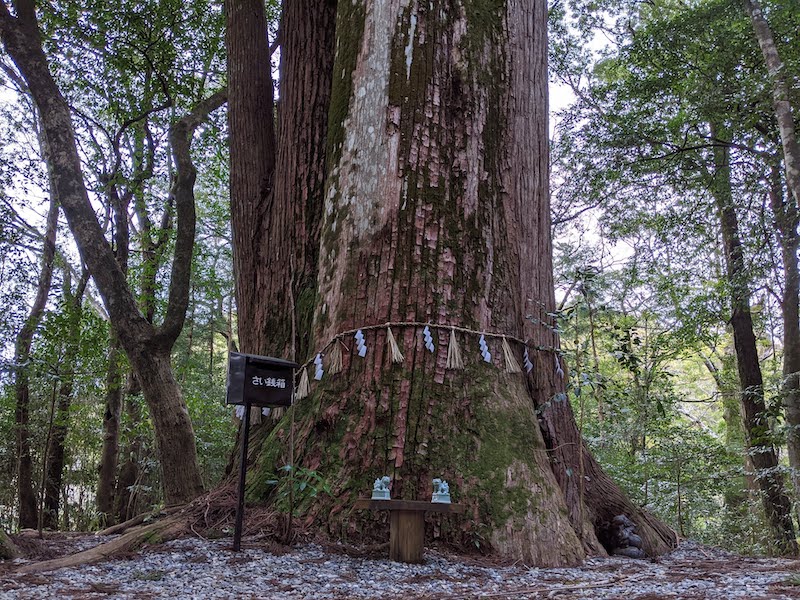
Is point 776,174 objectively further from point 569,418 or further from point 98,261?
point 98,261

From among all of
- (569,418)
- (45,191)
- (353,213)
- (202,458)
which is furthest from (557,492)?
(45,191)

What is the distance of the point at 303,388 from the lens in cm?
379

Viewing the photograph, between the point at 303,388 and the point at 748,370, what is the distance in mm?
8255

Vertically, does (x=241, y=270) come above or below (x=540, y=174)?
below

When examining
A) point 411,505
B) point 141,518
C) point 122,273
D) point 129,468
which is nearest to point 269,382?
point 411,505

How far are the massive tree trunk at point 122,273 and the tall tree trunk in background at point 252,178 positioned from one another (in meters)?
0.77

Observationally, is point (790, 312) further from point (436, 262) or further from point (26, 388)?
point (26, 388)

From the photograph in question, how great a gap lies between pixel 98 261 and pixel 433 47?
3217 mm

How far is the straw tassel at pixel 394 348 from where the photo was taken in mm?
3523

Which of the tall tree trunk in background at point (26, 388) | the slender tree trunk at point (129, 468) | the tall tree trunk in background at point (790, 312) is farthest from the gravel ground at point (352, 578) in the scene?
the slender tree trunk at point (129, 468)

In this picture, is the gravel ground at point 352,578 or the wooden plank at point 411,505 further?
the wooden plank at point 411,505

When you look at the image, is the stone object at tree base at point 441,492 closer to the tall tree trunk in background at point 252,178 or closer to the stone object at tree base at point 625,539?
the stone object at tree base at point 625,539

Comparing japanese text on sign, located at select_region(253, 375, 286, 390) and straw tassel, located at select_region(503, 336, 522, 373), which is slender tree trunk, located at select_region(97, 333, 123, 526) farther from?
straw tassel, located at select_region(503, 336, 522, 373)

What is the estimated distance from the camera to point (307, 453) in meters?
3.54
